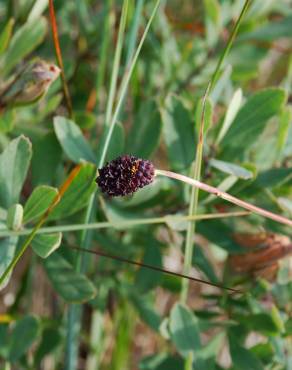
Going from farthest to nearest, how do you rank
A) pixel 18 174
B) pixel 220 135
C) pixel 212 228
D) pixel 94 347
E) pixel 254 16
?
pixel 94 347
pixel 254 16
pixel 212 228
pixel 220 135
pixel 18 174

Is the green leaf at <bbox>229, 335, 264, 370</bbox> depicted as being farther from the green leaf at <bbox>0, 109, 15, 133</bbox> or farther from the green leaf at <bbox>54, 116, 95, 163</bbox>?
the green leaf at <bbox>0, 109, 15, 133</bbox>

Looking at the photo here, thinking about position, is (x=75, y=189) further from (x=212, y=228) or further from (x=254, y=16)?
(x=254, y=16)

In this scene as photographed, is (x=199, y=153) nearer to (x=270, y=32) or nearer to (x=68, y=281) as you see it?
(x=68, y=281)

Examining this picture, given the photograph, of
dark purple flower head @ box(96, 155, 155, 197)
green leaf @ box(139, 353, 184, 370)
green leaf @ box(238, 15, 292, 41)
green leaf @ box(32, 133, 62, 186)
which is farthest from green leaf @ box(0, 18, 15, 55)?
green leaf @ box(139, 353, 184, 370)

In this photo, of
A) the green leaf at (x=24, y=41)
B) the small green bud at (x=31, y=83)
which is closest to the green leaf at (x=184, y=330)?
the small green bud at (x=31, y=83)

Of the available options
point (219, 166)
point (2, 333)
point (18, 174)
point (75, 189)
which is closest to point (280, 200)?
point (219, 166)

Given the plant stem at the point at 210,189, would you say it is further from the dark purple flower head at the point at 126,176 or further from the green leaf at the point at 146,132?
the green leaf at the point at 146,132
